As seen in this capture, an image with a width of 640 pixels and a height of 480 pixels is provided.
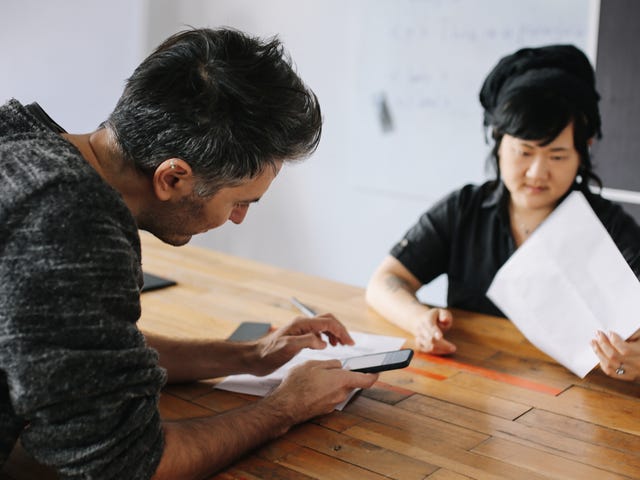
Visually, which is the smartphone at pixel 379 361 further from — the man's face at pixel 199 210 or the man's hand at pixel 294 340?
the man's face at pixel 199 210

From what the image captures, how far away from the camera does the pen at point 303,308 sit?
6.01ft

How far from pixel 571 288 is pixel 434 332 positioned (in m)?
0.28

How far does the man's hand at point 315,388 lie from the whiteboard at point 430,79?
2147 millimetres

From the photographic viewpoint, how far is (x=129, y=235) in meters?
1.06

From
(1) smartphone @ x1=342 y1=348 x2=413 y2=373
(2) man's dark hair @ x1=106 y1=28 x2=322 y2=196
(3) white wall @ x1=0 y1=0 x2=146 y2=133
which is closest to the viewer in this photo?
(2) man's dark hair @ x1=106 y1=28 x2=322 y2=196

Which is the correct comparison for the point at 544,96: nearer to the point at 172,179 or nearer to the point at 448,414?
the point at 448,414

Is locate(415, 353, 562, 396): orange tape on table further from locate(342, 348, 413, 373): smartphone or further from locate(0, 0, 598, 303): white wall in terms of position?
locate(0, 0, 598, 303): white wall

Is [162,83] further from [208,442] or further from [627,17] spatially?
[627,17]

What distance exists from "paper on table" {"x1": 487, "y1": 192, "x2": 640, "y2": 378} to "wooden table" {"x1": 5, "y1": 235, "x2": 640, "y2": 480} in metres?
0.06

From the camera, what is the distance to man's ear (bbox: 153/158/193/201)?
1.15m

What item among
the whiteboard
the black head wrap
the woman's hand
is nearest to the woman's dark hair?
the black head wrap

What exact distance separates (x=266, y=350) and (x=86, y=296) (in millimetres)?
573

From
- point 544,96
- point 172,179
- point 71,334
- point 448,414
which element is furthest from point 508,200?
point 71,334

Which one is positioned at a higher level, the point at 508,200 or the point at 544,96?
the point at 544,96
